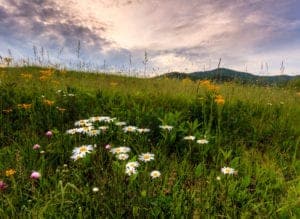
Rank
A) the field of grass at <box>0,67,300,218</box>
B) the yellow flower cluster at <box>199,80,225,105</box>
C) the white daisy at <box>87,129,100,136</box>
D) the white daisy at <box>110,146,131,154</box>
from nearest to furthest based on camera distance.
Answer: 1. the field of grass at <box>0,67,300,218</box>
2. the white daisy at <box>110,146,131,154</box>
3. the white daisy at <box>87,129,100,136</box>
4. the yellow flower cluster at <box>199,80,225,105</box>

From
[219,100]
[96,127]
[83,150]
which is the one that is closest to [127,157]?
[83,150]

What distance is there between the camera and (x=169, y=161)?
3.46 m

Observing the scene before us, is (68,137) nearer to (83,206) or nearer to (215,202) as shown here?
(83,206)

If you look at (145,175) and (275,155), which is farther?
(275,155)

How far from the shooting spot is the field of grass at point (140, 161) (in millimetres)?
2641

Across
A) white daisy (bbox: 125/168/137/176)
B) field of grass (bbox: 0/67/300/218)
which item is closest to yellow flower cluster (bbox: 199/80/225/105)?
field of grass (bbox: 0/67/300/218)

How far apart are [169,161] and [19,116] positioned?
2247mm

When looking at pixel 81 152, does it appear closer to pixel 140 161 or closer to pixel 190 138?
pixel 140 161

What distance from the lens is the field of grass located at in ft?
8.66

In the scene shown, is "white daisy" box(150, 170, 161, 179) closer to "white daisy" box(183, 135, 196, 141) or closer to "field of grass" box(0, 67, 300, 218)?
"field of grass" box(0, 67, 300, 218)

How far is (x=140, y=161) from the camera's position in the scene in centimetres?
334

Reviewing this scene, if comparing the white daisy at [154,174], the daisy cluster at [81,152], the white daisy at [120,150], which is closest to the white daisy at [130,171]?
the white daisy at [154,174]

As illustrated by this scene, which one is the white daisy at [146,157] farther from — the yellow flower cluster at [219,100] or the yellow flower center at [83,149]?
the yellow flower cluster at [219,100]

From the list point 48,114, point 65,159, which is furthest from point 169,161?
point 48,114
